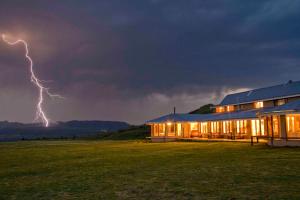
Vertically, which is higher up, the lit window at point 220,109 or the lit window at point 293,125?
the lit window at point 220,109

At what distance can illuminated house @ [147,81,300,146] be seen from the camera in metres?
26.0

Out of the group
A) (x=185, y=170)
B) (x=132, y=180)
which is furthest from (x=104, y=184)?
(x=185, y=170)

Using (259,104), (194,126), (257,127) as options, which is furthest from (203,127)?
(257,127)

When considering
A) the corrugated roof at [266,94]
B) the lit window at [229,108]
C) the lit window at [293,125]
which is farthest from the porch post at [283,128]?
the lit window at [229,108]

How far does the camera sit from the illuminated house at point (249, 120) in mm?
25984

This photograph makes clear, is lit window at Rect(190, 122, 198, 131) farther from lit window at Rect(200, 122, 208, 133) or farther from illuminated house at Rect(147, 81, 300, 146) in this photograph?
lit window at Rect(200, 122, 208, 133)

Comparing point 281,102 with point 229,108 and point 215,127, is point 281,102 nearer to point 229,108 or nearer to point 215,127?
point 215,127

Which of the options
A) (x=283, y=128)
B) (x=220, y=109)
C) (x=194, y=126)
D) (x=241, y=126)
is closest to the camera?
(x=283, y=128)

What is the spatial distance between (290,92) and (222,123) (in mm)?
8321

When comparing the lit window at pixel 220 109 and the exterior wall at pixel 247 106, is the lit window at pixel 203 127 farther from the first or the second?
the lit window at pixel 220 109

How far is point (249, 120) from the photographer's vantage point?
3578 centimetres

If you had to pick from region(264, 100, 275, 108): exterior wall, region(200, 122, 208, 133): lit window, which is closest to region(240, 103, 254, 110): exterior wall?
region(264, 100, 275, 108): exterior wall

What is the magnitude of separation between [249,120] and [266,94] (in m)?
7.46

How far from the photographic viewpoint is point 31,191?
10367 mm
